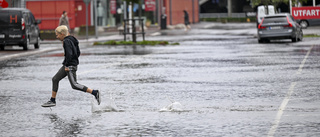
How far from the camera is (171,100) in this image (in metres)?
12.5

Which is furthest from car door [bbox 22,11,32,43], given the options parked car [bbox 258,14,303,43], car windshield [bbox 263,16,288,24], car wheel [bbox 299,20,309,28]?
car wheel [bbox 299,20,309,28]

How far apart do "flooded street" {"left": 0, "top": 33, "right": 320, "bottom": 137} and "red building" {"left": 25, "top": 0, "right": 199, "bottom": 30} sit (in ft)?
106

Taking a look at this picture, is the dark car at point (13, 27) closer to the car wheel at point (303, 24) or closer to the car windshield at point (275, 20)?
the car windshield at point (275, 20)

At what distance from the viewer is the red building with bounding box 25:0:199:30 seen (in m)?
55.0

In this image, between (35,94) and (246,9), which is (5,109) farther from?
(246,9)

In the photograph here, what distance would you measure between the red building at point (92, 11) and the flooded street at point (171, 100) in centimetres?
3218

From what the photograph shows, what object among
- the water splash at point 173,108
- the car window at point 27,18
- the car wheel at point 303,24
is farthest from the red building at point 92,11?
the water splash at point 173,108

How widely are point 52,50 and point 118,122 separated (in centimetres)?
2245

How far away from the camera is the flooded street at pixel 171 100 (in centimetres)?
959

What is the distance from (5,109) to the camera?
1178cm

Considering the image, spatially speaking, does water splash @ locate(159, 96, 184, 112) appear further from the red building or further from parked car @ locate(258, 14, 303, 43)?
the red building

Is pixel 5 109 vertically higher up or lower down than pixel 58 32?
lower down

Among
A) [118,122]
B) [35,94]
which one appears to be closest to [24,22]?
[35,94]

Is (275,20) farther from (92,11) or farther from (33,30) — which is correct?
(92,11)
